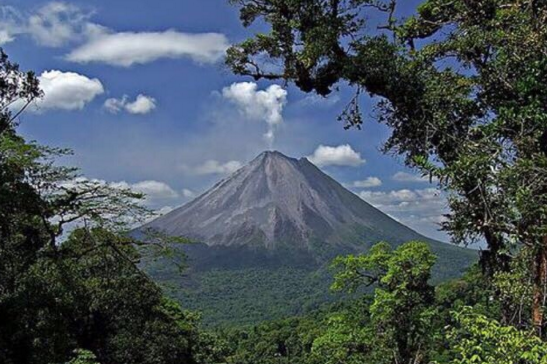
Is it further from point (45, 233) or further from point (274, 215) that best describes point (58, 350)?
point (274, 215)

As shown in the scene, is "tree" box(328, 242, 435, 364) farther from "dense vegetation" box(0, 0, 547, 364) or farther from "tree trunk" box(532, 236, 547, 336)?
"tree trunk" box(532, 236, 547, 336)

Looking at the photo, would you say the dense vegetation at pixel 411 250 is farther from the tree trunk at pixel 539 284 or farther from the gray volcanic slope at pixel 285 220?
the gray volcanic slope at pixel 285 220

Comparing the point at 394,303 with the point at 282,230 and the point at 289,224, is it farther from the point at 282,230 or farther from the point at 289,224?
the point at 282,230

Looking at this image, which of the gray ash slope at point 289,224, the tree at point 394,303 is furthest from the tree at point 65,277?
the gray ash slope at point 289,224

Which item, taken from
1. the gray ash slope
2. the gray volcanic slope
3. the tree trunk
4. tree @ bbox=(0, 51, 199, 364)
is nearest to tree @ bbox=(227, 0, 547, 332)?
the tree trunk

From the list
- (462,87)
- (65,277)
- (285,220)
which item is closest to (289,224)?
(285,220)

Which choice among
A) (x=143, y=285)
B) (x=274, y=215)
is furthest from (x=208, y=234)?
(x=143, y=285)
